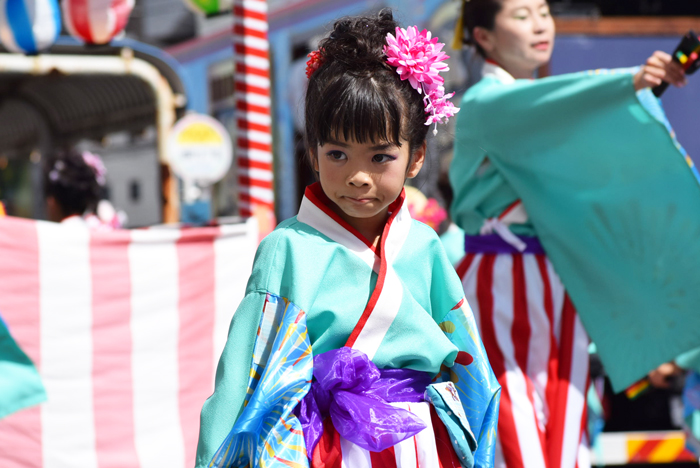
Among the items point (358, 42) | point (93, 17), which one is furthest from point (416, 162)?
point (93, 17)

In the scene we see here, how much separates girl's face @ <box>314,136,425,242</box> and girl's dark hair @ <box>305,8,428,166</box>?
0.02 meters

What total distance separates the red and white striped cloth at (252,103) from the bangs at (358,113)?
2.57 metres

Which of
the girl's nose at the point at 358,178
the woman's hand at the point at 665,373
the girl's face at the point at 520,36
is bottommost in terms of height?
the woman's hand at the point at 665,373

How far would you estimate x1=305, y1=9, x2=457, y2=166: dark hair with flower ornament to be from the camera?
1644 millimetres

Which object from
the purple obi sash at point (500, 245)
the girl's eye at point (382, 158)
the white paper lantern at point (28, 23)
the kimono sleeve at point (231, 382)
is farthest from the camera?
the white paper lantern at point (28, 23)

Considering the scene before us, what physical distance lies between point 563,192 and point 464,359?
1066 mm

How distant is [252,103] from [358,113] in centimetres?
272

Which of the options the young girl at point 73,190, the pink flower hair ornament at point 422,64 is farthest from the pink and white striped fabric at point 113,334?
the pink flower hair ornament at point 422,64

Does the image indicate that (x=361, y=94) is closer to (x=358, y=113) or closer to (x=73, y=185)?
(x=358, y=113)

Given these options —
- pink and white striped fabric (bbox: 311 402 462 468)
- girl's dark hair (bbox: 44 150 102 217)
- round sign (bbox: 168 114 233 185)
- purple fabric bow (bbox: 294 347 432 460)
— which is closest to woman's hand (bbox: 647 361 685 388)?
pink and white striped fabric (bbox: 311 402 462 468)

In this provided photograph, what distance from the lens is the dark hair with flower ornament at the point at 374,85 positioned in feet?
5.39

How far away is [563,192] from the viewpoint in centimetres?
269

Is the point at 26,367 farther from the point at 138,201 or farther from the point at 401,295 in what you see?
the point at 138,201

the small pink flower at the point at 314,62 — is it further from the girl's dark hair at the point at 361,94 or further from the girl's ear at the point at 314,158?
the girl's ear at the point at 314,158
